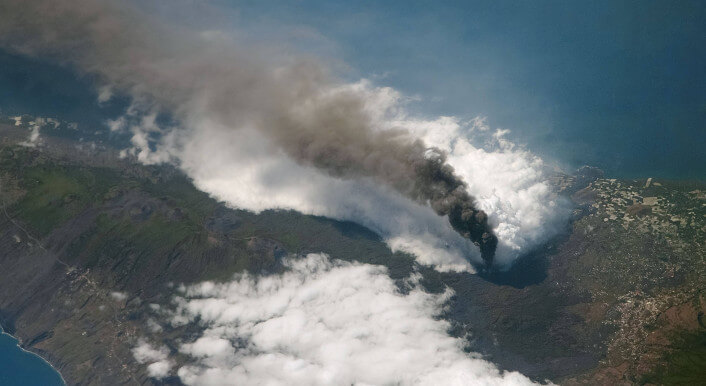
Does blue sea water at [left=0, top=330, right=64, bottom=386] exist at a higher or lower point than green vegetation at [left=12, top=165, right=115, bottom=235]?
lower

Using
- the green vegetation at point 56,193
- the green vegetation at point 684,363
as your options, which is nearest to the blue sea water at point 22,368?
the green vegetation at point 56,193

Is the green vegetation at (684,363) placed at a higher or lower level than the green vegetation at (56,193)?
higher

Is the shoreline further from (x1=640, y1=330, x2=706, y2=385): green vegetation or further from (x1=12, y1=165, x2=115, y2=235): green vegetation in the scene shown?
(x1=640, y1=330, x2=706, y2=385): green vegetation

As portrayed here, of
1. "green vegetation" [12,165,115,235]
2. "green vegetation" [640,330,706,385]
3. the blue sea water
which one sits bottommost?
the blue sea water

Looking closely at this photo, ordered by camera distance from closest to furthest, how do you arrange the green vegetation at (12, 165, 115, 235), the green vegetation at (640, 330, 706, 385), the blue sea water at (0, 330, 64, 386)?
the green vegetation at (640, 330, 706, 385)
the blue sea water at (0, 330, 64, 386)
the green vegetation at (12, 165, 115, 235)

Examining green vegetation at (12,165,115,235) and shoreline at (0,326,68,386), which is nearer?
shoreline at (0,326,68,386)

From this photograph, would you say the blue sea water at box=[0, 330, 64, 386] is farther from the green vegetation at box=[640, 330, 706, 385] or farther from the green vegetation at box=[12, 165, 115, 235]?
the green vegetation at box=[640, 330, 706, 385]

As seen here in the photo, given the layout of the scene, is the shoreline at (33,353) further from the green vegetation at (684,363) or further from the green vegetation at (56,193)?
the green vegetation at (684,363)

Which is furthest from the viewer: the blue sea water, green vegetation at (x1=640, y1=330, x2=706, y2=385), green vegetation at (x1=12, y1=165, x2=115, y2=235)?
green vegetation at (x1=12, y1=165, x2=115, y2=235)

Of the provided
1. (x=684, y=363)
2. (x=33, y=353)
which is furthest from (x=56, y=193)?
(x=684, y=363)

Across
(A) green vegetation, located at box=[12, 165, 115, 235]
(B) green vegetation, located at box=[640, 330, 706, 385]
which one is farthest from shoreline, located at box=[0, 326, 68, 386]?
(B) green vegetation, located at box=[640, 330, 706, 385]
